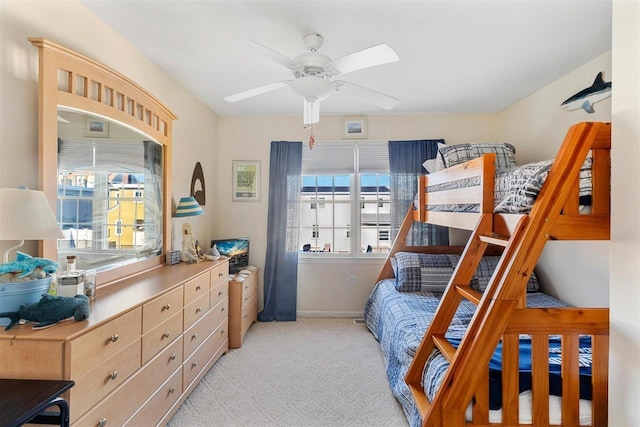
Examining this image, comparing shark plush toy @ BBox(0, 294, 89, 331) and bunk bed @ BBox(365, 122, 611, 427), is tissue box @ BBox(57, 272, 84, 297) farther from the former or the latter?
bunk bed @ BBox(365, 122, 611, 427)

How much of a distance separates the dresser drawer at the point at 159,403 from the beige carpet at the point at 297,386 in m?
0.19

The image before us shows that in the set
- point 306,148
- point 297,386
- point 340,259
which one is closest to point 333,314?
point 340,259

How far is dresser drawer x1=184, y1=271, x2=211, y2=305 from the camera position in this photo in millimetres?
1920

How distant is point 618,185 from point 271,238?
2972 mm

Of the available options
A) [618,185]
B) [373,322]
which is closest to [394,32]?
[618,185]

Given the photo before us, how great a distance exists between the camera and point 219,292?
8.18 feet

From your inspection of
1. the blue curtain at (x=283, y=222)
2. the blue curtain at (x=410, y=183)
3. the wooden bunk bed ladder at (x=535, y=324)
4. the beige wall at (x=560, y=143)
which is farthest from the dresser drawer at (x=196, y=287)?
→ the beige wall at (x=560, y=143)

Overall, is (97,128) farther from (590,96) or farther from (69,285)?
(590,96)

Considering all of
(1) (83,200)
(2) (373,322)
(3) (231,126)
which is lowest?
(2) (373,322)

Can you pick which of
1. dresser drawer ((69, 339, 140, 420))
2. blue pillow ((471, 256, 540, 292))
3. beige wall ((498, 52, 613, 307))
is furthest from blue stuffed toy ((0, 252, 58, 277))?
beige wall ((498, 52, 613, 307))

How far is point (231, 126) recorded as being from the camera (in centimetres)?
357

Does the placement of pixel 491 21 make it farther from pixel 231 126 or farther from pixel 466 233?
pixel 231 126

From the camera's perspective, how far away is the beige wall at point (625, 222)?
3.03 ft

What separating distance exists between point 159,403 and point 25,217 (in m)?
1.21
